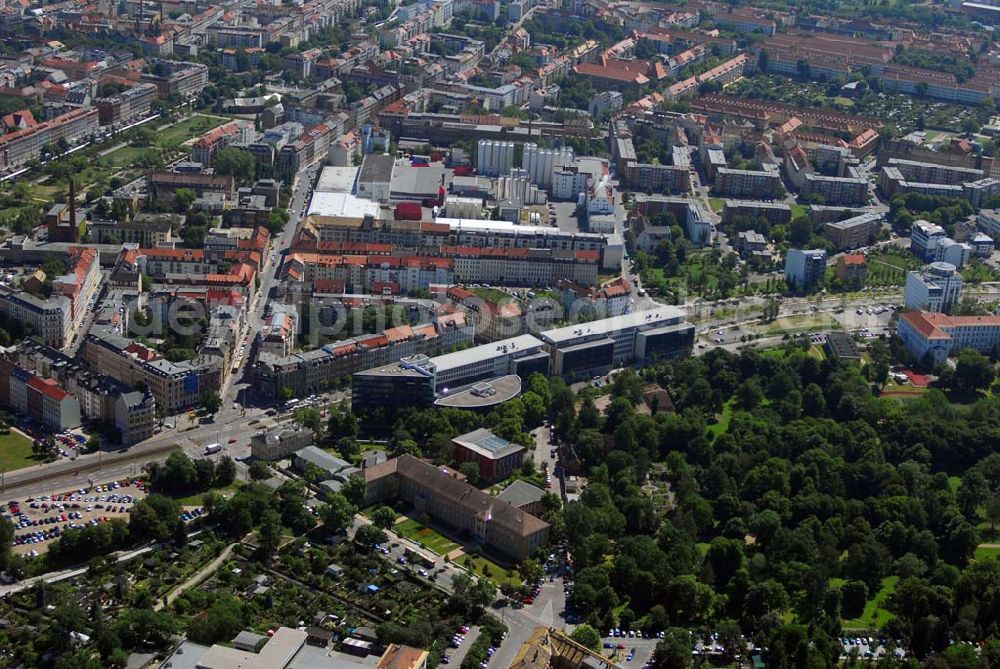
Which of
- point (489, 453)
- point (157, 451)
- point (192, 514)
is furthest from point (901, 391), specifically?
point (157, 451)

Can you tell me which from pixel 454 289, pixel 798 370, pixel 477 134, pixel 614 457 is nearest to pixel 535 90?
pixel 477 134

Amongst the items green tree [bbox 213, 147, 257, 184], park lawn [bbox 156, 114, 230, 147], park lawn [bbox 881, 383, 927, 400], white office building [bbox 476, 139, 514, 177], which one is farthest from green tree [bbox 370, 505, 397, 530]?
park lawn [bbox 156, 114, 230, 147]

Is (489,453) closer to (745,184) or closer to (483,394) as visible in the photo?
(483,394)

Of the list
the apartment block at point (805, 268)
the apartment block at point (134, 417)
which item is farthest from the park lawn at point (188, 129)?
the apartment block at point (805, 268)

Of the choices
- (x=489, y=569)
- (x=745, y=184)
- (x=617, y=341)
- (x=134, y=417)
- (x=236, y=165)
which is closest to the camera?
(x=489, y=569)

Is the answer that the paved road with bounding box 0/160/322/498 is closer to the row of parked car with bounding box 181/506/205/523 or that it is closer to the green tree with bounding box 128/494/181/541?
the row of parked car with bounding box 181/506/205/523

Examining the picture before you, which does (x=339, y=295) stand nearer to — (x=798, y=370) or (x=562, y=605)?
(x=798, y=370)
